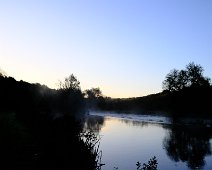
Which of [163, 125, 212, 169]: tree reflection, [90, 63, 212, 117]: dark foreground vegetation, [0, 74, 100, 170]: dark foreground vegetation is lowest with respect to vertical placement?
[163, 125, 212, 169]: tree reflection

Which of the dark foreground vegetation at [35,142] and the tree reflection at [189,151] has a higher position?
the dark foreground vegetation at [35,142]

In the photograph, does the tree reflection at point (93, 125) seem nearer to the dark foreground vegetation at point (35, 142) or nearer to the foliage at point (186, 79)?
the dark foreground vegetation at point (35, 142)

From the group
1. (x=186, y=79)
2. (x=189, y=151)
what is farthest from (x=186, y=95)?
(x=189, y=151)

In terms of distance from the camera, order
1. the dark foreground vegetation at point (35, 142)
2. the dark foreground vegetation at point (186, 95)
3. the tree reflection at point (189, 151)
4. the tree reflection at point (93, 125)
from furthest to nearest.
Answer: the dark foreground vegetation at point (186, 95) → the tree reflection at point (93, 125) → the tree reflection at point (189, 151) → the dark foreground vegetation at point (35, 142)

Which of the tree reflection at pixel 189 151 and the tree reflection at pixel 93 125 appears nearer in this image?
the tree reflection at pixel 189 151

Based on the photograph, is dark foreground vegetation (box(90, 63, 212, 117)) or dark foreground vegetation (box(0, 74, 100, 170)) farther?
dark foreground vegetation (box(90, 63, 212, 117))

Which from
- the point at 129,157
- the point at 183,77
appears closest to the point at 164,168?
the point at 129,157

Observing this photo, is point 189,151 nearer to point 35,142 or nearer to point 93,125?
point 35,142

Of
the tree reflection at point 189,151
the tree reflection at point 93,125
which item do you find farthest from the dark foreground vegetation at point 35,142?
the tree reflection at point 93,125

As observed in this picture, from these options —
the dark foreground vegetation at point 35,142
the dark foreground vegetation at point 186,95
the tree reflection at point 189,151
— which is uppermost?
the dark foreground vegetation at point 186,95

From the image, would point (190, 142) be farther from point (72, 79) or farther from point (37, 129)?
point (72, 79)

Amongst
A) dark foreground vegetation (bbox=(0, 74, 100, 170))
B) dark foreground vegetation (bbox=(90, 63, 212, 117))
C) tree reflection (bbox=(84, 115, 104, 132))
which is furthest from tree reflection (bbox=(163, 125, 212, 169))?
dark foreground vegetation (bbox=(90, 63, 212, 117))

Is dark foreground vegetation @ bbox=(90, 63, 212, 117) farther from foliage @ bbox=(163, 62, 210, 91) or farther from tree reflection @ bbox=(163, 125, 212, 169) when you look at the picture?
tree reflection @ bbox=(163, 125, 212, 169)

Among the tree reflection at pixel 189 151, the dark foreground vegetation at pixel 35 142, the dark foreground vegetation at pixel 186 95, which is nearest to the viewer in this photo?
the dark foreground vegetation at pixel 35 142
